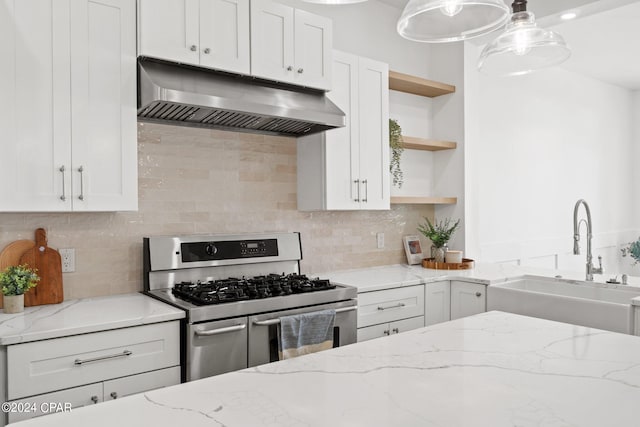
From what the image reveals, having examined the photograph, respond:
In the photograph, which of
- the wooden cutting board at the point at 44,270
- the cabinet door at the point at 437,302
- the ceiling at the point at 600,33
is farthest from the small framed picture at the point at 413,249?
the wooden cutting board at the point at 44,270

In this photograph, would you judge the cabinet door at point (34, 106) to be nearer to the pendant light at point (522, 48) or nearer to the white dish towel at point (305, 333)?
the white dish towel at point (305, 333)

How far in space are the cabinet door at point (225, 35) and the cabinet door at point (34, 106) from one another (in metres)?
0.63

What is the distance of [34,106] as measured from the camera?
2.08m

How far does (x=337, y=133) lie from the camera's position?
3.14 m

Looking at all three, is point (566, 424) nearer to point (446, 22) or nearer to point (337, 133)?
point (446, 22)

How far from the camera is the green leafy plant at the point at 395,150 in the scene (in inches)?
142

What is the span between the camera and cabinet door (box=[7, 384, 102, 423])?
5.93 ft

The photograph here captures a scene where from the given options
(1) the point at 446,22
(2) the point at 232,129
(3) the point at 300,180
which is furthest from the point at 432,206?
(1) the point at 446,22

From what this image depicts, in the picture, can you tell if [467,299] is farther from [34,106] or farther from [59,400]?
[34,106]

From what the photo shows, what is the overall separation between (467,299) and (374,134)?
129 cm

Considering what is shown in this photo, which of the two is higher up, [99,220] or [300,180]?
[300,180]

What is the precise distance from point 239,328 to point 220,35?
1502 millimetres

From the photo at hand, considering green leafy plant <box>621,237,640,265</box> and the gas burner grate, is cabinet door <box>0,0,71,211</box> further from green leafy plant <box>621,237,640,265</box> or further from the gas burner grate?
green leafy plant <box>621,237,640,265</box>

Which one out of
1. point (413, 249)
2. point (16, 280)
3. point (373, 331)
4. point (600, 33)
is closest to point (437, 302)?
point (373, 331)
